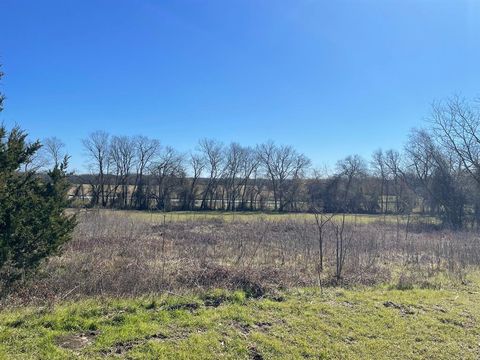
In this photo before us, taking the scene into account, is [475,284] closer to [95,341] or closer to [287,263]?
[287,263]

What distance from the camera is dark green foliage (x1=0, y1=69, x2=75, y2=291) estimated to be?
5895mm

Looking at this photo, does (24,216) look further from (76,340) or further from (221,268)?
(221,268)

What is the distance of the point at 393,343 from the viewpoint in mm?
4027

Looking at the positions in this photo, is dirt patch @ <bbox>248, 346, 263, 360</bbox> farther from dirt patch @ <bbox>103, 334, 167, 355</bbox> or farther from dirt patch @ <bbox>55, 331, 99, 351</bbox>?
dirt patch @ <bbox>55, 331, 99, 351</bbox>

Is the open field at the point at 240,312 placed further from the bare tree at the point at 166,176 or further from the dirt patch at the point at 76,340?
the bare tree at the point at 166,176

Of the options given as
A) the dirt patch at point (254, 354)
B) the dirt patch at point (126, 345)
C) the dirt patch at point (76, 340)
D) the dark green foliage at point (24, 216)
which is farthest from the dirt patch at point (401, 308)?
the dark green foliage at point (24, 216)

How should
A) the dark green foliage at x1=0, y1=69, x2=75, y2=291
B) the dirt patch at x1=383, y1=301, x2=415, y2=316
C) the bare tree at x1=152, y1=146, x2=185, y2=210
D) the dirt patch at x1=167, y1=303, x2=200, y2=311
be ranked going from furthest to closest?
the bare tree at x1=152, y1=146, x2=185, y2=210 < the dark green foliage at x1=0, y1=69, x2=75, y2=291 < the dirt patch at x1=383, y1=301, x2=415, y2=316 < the dirt patch at x1=167, y1=303, x2=200, y2=311

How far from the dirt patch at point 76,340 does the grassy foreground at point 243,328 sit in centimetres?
1

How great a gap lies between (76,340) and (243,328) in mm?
2005

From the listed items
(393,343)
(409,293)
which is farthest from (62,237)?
(409,293)

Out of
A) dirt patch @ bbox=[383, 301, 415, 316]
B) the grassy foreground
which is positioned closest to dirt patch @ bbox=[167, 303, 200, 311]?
the grassy foreground

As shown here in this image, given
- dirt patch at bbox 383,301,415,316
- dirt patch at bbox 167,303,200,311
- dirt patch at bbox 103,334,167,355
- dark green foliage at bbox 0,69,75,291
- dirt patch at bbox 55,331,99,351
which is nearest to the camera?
dirt patch at bbox 103,334,167,355

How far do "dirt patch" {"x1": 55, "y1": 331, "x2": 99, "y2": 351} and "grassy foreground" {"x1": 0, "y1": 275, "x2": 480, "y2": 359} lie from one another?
1 cm

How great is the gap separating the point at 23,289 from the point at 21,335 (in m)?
2.72
